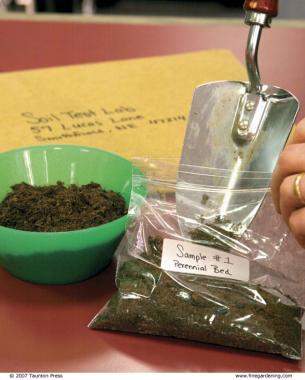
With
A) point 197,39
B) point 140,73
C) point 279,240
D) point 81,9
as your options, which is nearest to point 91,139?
point 140,73

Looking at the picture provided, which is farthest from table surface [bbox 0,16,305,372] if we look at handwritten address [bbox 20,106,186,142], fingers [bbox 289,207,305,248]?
handwritten address [bbox 20,106,186,142]

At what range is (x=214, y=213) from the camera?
604 millimetres

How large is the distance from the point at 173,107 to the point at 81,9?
6.76ft

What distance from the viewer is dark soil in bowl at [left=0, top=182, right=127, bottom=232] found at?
579mm

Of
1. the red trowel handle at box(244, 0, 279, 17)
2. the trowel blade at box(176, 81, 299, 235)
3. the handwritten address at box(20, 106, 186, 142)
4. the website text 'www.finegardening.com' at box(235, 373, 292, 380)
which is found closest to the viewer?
the website text 'www.finegardening.com' at box(235, 373, 292, 380)

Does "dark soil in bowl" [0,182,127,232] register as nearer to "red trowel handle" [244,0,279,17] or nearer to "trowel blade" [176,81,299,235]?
A: "trowel blade" [176,81,299,235]

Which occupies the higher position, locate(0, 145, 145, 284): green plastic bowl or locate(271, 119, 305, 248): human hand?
locate(271, 119, 305, 248): human hand

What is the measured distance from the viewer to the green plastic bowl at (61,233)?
21.2 inches

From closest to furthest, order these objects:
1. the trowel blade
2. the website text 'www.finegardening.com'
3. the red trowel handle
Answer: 1. the website text 'www.finegardening.com'
2. the trowel blade
3. the red trowel handle

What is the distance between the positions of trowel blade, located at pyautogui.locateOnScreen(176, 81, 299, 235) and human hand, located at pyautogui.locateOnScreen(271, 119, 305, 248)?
64 mm

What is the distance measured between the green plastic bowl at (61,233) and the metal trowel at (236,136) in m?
0.09

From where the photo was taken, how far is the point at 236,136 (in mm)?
771

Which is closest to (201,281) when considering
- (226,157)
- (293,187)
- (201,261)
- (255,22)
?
(201,261)

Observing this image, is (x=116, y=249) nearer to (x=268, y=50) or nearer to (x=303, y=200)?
(x=303, y=200)
